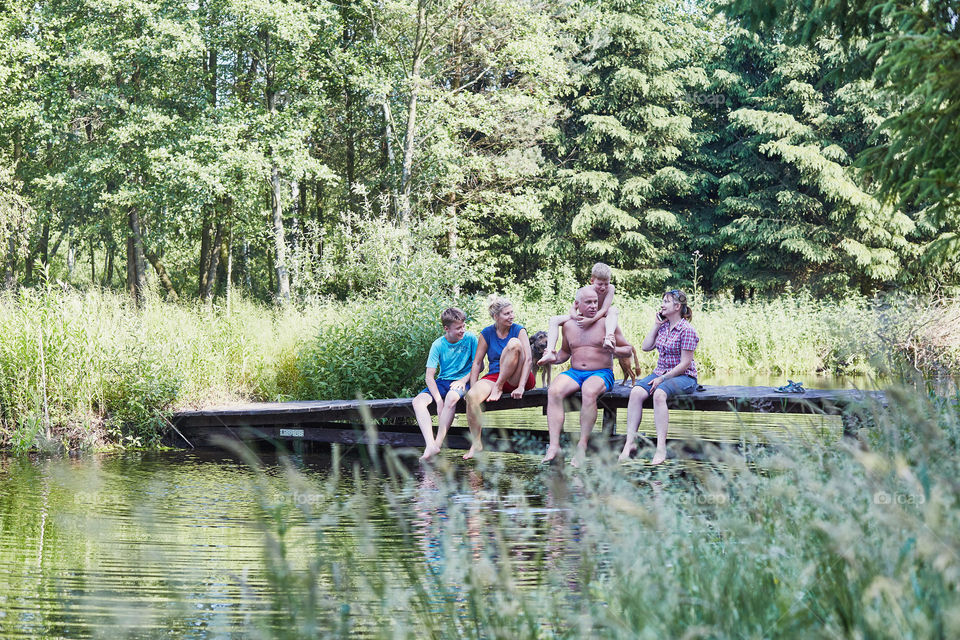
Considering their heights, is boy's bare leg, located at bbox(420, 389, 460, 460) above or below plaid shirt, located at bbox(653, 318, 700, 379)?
below

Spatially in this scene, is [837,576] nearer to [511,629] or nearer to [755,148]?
[511,629]

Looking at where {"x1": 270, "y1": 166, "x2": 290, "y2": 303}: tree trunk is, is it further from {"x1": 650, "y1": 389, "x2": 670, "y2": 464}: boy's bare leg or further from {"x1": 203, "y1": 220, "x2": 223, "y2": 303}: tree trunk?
{"x1": 650, "y1": 389, "x2": 670, "y2": 464}: boy's bare leg

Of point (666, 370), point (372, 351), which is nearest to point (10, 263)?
point (372, 351)

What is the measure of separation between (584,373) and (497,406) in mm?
1393

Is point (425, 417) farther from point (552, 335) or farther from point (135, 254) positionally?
point (135, 254)

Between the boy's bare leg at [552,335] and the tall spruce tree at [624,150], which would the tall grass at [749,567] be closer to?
the boy's bare leg at [552,335]

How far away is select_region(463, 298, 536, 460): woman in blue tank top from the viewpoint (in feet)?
31.3

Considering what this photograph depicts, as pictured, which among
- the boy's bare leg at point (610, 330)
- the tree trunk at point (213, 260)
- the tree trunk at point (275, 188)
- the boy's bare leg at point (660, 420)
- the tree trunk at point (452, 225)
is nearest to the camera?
the boy's bare leg at point (660, 420)

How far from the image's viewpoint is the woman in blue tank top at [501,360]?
376 inches

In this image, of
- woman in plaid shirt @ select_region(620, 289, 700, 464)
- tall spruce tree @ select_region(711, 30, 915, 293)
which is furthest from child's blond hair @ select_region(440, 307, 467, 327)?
tall spruce tree @ select_region(711, 30, 915, 293)

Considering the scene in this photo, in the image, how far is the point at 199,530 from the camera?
6527 millimetres

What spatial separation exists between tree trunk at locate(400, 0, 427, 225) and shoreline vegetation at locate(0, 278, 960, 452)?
9.89m

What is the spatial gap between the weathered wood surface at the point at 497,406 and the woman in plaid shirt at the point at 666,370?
18cm

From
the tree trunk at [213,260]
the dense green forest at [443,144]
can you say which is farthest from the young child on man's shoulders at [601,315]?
the tree trunk at [213,260]
